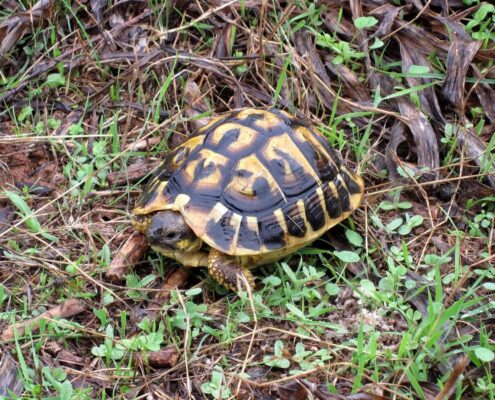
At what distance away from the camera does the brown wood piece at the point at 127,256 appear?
3107 millimetres

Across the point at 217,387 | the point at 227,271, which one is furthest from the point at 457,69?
the point at 217,387

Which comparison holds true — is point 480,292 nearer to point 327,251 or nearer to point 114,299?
point 327,251

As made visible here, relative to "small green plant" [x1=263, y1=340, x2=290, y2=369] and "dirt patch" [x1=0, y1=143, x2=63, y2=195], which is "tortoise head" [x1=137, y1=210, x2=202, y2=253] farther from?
"dirt patch" [x1=0, y1=143, x2=63, y2=195]

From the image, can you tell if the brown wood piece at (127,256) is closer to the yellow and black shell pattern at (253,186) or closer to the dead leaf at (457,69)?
the yellow and black shell pattern at (253,186)

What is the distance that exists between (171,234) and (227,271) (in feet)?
0.94

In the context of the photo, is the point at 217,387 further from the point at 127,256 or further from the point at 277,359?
the point at 127,256

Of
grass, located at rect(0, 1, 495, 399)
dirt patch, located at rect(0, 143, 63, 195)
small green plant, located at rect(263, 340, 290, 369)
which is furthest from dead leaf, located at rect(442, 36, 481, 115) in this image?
dirt patch, located at rect(0, 143, 63, 195)

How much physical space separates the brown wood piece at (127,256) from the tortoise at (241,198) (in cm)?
8

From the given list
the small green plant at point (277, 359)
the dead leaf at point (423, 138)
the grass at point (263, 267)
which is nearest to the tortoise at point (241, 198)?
the grass at point (263, 267)

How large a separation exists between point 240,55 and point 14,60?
1322mm

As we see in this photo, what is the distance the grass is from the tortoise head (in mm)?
183

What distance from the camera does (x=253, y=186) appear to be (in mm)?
3078

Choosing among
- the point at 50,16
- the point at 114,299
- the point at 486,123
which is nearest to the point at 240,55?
the point at 50,16

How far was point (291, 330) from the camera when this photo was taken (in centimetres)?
290
